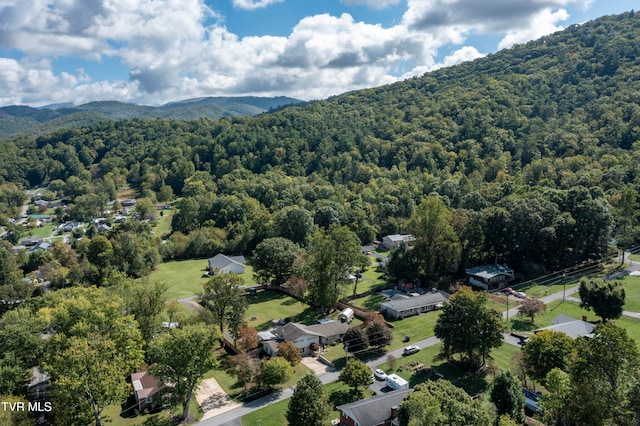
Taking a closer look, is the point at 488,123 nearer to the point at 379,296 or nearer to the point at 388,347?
the point at 379,296

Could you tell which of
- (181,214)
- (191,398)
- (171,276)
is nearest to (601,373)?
(191,398)

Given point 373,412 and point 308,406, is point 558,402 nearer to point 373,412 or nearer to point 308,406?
point 373,412

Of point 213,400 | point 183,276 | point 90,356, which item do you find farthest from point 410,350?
point 183,276

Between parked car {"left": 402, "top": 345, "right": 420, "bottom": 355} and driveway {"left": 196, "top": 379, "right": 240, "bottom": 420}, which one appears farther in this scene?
parked car {"left": 402, "top": 345, "right": 420, "bottom": 355}

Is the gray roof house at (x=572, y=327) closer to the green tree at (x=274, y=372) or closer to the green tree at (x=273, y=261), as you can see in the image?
the green tree at (x=274, y=372)

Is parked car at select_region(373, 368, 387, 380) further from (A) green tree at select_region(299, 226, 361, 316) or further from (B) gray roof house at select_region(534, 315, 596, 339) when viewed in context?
(A) green tree at select_region(299, 226, 361, 316)

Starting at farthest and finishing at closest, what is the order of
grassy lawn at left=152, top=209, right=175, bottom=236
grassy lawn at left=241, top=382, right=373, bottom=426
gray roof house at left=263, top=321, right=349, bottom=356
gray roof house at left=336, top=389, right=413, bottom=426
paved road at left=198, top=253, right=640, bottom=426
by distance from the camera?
grassy lawn at left=152, top=209, right=175, bottom=236 → gray roof house at left=263, top=321, right=349, bottom=356 → paved road at left=198, top=253, right=640, bottom=426 → grassy lawn at left=241, top=382, right=373, bottom=426 → gray roof house at left=336, top=389, right=413, bottom=426

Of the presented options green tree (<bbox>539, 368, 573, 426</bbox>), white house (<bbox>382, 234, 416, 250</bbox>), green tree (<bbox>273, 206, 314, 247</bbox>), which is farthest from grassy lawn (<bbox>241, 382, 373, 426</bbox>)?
white house (<bbox>382, 234, 416, 250</bbox>)
